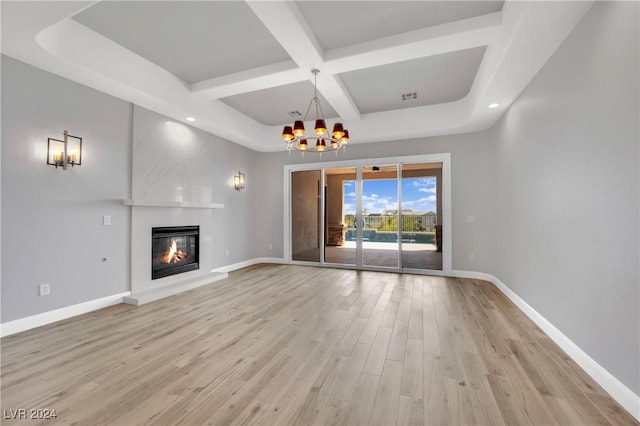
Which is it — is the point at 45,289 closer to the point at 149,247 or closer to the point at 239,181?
the point at 149,247

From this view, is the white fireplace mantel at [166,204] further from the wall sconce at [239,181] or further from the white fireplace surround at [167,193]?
the wall sconce at [239,181]

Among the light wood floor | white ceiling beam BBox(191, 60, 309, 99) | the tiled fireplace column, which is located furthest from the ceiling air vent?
the tiled fireplace column

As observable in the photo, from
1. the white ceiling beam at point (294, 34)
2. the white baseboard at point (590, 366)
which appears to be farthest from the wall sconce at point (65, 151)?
the white baseboard at point (590, 366)

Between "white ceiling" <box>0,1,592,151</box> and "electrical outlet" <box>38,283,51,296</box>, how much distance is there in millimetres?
2478

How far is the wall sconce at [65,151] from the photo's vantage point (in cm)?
319

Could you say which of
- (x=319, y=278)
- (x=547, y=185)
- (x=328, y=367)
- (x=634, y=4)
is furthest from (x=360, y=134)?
(x=328, y=367)

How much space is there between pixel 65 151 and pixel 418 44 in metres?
4.29

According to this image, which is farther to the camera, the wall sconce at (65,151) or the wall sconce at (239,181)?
the wall sconce at (239,181)

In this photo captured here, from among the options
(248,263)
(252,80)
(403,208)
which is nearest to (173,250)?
(248,263)

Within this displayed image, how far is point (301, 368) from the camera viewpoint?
2.20 meters

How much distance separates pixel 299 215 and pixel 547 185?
5.07 meters

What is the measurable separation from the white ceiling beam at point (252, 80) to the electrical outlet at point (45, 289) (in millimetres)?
3236

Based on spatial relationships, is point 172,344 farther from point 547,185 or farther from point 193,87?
point 547,185

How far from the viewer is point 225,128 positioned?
5.26 metres
